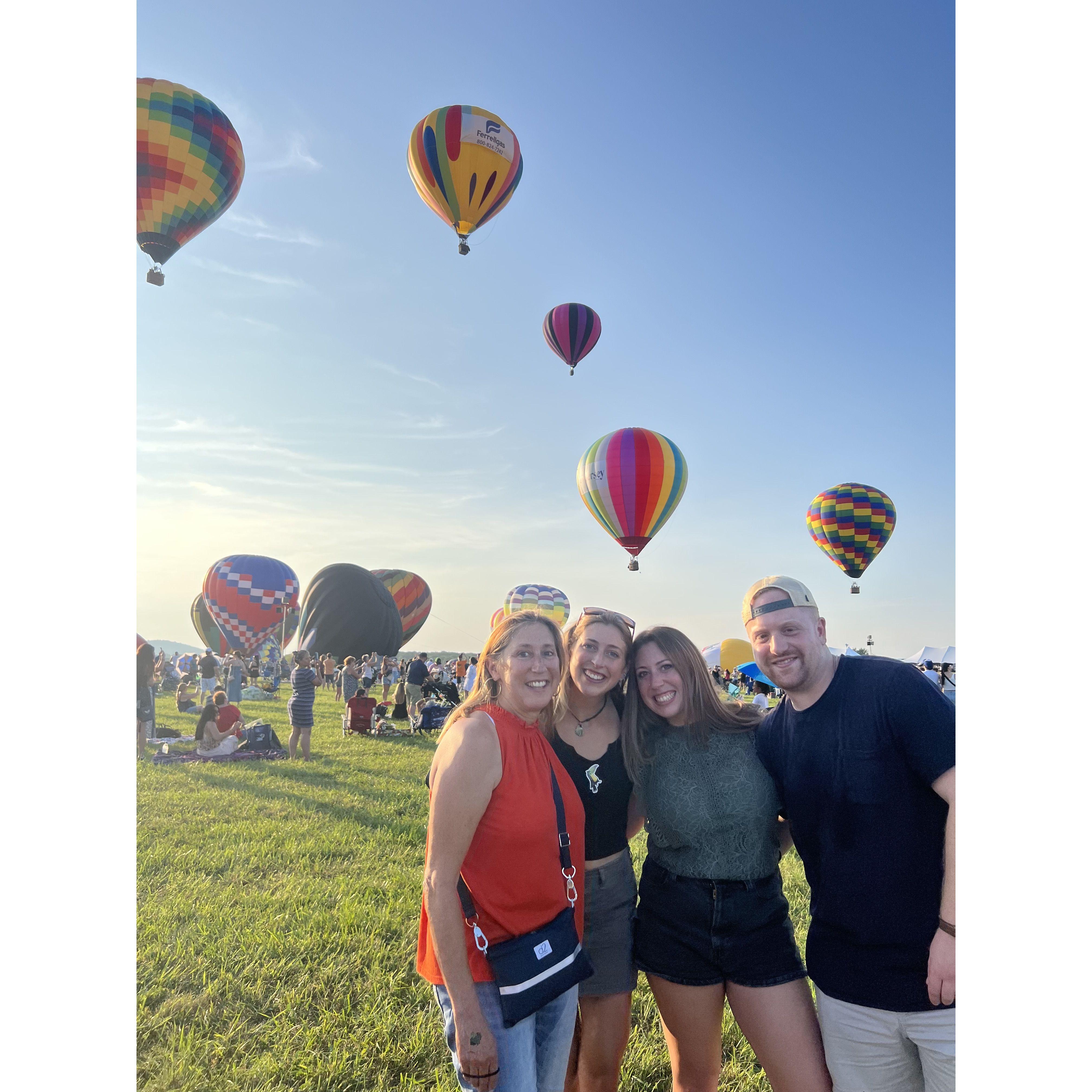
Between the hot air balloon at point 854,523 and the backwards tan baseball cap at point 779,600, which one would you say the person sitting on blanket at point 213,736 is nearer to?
the backwards tan baseball cap at point 779,600

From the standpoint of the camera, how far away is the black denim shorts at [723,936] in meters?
2.62

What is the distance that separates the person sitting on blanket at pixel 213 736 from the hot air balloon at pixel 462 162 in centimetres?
1076

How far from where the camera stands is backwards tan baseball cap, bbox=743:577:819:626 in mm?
2574

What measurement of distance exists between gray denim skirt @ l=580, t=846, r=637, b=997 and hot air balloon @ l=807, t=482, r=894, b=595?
25144 mm

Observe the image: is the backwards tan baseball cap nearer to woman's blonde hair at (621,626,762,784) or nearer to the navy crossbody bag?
woman's blonde hair at (621,626,762,784)

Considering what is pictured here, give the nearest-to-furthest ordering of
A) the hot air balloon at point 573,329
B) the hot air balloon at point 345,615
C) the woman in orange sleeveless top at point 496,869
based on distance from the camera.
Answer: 1. the woman in orange sleeveless top at point 496,869
2. the hot air balloon at point 573,329
3. the hot air balloon at point 345,615

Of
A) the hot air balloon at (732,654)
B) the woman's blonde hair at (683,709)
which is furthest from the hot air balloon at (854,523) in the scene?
the woman's blonde hair at (683,709)

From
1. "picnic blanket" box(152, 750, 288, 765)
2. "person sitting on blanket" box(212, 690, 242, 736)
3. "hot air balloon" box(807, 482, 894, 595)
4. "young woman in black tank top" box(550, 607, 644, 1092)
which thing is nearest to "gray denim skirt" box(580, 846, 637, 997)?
"young woman in black tank top" box(550, 607, 644, 1092)

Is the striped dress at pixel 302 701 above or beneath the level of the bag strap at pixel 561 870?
beneath

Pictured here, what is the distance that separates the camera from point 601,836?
113 inches

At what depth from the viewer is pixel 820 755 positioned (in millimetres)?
2424

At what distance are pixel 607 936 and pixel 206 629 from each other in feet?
119
